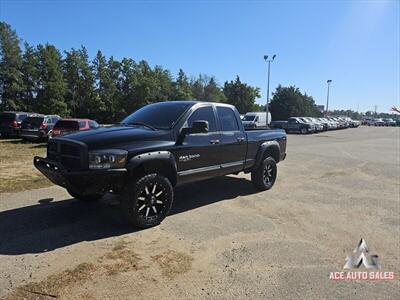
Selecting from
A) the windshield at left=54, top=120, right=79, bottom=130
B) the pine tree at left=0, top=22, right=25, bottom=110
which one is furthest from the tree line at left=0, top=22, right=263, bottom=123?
the windshield at left=54, top=120, right=79, bottom=130

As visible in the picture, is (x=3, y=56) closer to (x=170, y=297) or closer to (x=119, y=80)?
(x=119, y=80)

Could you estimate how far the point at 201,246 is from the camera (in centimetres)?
514

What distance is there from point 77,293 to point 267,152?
5.91m

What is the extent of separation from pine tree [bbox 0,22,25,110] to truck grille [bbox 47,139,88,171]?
5197cm

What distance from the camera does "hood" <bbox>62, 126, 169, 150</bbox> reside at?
17.5 ft

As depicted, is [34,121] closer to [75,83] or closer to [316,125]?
[316,125]

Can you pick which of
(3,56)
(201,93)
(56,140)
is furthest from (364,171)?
(201,93)

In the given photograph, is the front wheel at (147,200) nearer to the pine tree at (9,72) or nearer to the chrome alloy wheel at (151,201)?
the chrome alloy wheel at (151,201)

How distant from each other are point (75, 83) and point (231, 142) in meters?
57.9

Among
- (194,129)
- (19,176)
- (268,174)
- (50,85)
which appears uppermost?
(50,85)

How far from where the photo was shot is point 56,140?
5773mm

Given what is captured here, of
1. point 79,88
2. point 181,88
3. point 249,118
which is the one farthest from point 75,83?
point 249,118

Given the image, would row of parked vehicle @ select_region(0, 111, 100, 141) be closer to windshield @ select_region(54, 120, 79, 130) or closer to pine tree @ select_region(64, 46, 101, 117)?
windshield @ select_region(54, 120, 79, 130)

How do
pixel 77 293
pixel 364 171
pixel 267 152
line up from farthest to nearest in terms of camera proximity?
pixel 364 171 < pixel 267 152 < pixel 77 293
